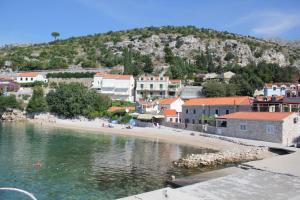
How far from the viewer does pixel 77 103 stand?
67.5 m

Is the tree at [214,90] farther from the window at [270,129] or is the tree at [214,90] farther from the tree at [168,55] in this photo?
the tree at [168,55]

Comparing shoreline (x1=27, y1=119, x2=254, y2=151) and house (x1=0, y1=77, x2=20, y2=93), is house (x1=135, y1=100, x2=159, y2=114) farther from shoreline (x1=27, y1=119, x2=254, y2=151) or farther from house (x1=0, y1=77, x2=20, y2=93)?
house (x1=0, y1=77, x2=20, y2=93)

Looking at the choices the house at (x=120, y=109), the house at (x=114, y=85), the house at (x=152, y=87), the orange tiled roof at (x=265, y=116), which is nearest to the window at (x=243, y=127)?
the orange tiled roof at (x=265, y=116)

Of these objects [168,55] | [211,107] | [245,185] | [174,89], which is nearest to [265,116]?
[211,107]

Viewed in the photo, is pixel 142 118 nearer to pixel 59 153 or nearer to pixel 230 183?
pixel 59 153

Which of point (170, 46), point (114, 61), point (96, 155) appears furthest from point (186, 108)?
point (170, 46)

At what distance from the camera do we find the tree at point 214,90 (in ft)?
240

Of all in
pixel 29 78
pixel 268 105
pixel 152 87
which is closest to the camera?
pixel 268 105

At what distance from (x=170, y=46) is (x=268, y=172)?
341 ft

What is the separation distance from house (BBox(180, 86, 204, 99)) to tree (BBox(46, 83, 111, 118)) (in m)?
17.6

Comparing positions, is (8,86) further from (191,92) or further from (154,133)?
(154,133)

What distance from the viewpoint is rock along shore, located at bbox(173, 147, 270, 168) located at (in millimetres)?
29062

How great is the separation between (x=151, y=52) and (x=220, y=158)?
91.6m

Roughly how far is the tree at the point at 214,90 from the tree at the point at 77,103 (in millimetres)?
20979
